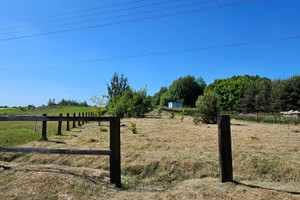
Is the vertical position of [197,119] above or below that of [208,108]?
below

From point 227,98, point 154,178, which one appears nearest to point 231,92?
point 227,98

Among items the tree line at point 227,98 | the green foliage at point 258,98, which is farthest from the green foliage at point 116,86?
the green foliage at point 258,98

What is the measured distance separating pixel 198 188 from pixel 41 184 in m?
3.33

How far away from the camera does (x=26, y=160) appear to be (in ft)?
20.0

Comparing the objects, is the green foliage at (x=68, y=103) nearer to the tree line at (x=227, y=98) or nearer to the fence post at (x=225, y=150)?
the tree line at (x=227, y=98)

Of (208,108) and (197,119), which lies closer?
(208,108)

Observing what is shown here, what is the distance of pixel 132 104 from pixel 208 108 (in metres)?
13.4

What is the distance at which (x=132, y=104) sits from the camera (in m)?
28.9

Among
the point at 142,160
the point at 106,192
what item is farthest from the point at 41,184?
the point at 142,160

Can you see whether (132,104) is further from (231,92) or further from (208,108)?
(231,92)

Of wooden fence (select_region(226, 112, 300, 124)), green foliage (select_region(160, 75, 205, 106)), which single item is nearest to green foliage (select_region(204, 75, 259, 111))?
green foliage (select_region(160, 75, 205, 106))

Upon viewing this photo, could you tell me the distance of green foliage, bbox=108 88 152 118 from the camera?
1106 inches

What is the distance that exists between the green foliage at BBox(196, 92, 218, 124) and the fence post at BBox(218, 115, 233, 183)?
15004 mm

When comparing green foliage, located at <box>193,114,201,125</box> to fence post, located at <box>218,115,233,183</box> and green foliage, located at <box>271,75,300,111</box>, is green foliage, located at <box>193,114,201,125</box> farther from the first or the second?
green foliage, located at <box>271,75,300,111</box>
